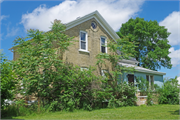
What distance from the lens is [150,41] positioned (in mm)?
36500

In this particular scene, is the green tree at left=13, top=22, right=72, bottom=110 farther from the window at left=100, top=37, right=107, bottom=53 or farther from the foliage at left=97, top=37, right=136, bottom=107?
the window at left=100, top=37, right=107, bottom=53

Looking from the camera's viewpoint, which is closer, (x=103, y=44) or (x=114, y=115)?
(x=114, y=115)

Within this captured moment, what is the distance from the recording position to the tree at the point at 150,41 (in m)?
34.9

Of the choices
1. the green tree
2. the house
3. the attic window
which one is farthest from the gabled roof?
the green tree

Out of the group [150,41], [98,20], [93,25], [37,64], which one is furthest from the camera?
[150,41]

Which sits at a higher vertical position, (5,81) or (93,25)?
(93,25)

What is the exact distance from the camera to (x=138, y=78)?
1986cm

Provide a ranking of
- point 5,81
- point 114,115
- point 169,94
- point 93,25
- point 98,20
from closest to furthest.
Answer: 1. point 5,81
2. point 114,115
3. point 93,25
4. point 98,20
5. point 169,94

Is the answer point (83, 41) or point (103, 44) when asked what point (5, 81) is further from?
point (103, 44)

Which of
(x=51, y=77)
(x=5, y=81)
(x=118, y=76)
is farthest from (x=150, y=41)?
(x=5, y=81)

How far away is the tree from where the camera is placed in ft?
114

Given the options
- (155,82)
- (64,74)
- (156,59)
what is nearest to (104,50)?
(64,74)

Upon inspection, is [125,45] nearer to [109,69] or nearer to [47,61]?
[109,69]

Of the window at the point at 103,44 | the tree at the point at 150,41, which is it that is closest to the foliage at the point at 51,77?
the window at the point at 103,44
